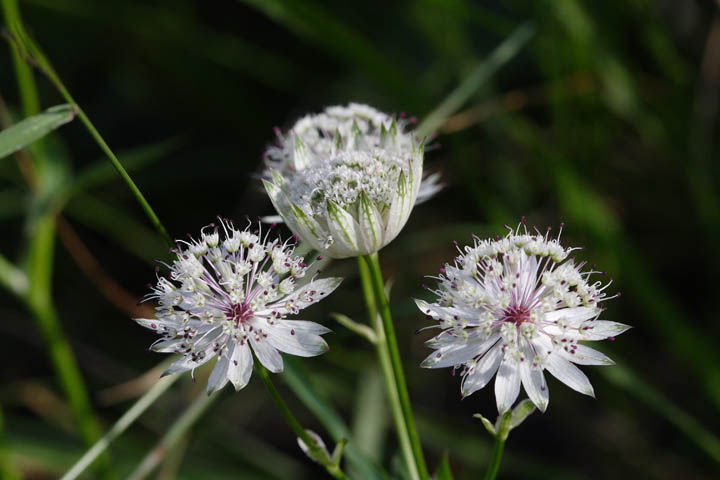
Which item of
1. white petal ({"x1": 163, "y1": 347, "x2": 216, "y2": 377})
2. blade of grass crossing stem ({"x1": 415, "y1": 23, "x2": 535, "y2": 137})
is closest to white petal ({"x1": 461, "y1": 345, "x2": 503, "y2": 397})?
white petal ({"x1": 163, "y1": 347, "x2": 216, "y2": 377})

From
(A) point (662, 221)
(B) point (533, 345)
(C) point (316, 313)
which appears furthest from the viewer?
(C) point (316, 313)

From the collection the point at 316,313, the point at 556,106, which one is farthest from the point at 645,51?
the point at 316,313

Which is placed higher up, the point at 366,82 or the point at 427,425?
the point at 366,82

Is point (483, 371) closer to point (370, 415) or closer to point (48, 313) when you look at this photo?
point (370, 415)

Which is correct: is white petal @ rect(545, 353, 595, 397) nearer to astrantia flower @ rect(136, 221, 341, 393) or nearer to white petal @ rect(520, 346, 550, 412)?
white petal @ rect(520, 346, 550, 412)

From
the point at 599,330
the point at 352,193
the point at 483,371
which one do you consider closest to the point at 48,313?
the point at 352,193

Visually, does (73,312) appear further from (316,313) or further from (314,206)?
(314,206)
